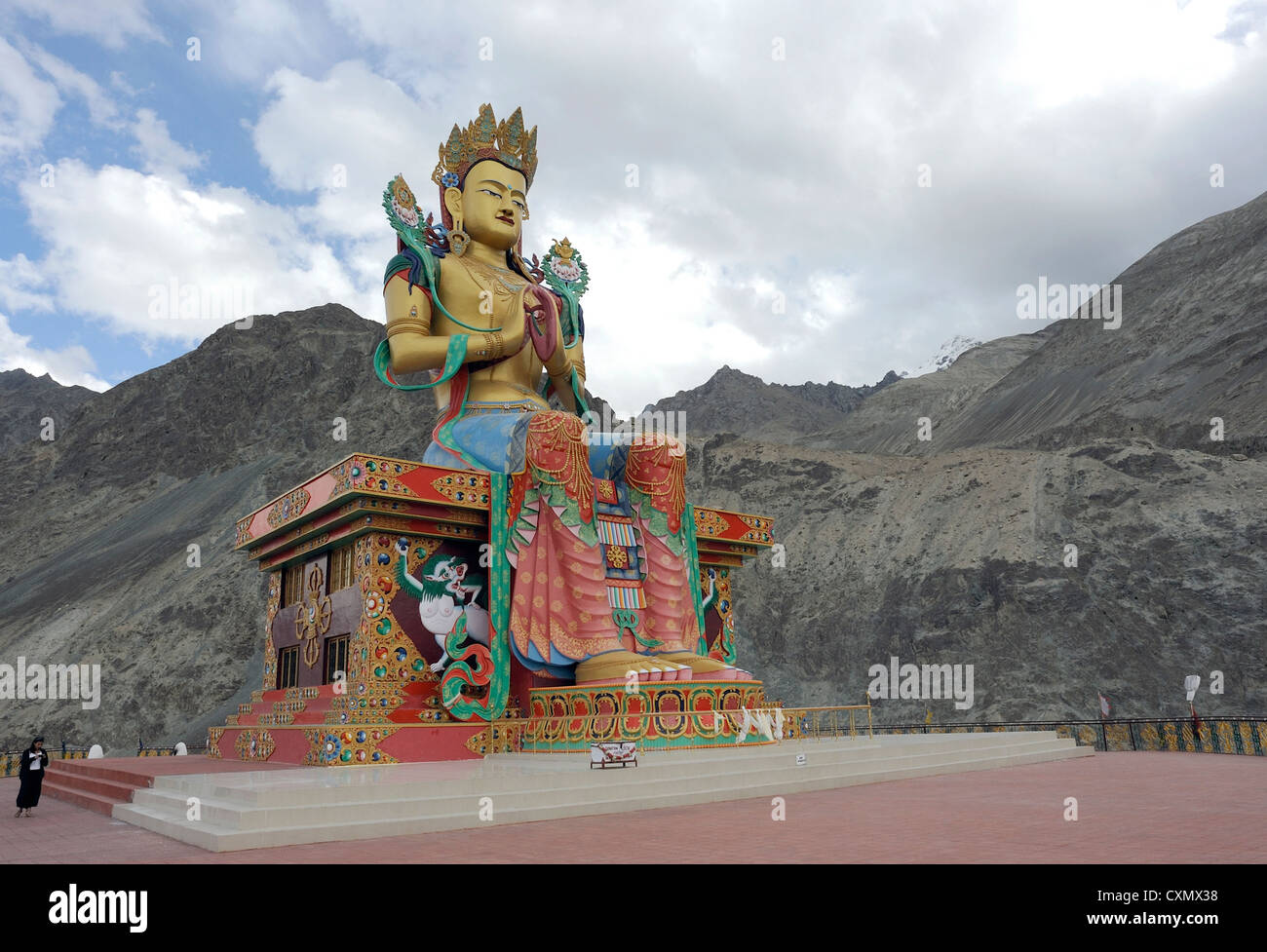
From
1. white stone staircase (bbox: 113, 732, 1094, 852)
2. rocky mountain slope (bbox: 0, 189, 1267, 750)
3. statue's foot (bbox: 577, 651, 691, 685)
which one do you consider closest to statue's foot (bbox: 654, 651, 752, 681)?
statue's foot (bbox: 577, 651, 691, 685)

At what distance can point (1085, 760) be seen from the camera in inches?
508

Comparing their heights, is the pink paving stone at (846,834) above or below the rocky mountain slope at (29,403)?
below

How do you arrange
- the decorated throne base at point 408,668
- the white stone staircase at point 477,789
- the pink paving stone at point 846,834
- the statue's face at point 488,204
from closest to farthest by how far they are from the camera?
the pink paving stone at point 846,834, the white stone staircase at point 477,789, the decorated throne base at point 408,668, the statue's face at point 488,204

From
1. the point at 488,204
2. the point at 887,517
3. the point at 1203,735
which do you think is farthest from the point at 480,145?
the point at 887,517

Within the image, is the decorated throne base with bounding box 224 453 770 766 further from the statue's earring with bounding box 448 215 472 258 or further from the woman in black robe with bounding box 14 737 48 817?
the statue's earring with bounding box 448 215 472 258

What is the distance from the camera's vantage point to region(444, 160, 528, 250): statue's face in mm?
14359

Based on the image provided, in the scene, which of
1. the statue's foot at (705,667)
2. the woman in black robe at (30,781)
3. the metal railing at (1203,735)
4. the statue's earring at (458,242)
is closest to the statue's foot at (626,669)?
the statue's foot at (705,667)

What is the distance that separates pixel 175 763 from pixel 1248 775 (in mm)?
12920

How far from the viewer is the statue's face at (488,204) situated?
14.4 meters

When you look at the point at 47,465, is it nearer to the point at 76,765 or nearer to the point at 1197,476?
the point at 76,765

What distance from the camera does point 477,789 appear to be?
723 cm

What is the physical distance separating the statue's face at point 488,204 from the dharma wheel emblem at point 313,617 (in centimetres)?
564

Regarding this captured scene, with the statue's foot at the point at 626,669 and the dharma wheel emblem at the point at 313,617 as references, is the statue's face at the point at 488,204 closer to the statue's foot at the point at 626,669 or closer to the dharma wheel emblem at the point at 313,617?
the dharma wheel emblem at the point at 313,617

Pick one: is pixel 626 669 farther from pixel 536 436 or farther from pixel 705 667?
pixel 536 436
